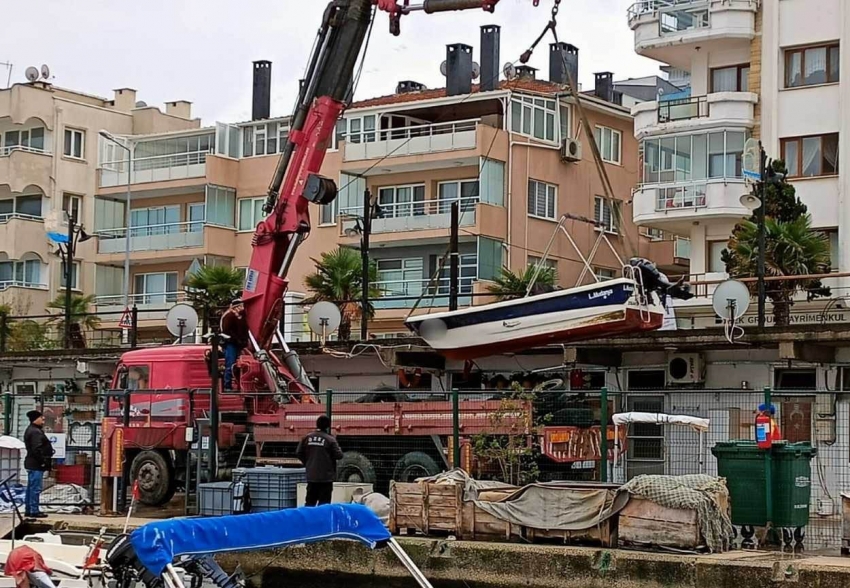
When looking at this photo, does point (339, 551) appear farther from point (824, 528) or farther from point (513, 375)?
point (513, 375)

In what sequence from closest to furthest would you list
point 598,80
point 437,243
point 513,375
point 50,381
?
point 513,375 < point 50,381 < point 437,243 < point 598,80

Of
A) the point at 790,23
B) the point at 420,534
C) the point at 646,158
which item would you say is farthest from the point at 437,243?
the point at 420,534

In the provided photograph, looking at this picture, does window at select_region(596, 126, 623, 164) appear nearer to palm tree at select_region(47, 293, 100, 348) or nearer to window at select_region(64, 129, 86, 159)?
palm tree at select_region(47, 293, 100, 348)

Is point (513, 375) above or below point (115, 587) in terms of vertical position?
above

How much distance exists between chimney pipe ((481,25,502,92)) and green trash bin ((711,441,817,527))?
133 feet

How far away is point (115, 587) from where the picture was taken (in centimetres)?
1573

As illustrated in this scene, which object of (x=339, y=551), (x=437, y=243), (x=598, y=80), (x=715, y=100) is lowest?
(x=339, y=551)

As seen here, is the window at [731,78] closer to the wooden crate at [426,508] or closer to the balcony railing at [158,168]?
the balcony railing at [158,168]

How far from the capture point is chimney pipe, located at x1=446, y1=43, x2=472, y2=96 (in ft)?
190

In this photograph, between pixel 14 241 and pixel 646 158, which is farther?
pixel 14 241

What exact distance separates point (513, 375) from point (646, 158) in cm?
1645

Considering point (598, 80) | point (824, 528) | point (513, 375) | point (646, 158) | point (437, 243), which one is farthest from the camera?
point (598, 80)

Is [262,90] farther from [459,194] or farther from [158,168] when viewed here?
[459,194]

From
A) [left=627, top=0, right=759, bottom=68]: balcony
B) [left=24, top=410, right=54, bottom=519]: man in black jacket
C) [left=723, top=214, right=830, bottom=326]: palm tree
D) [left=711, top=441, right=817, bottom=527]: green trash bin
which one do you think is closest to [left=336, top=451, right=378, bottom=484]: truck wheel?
[left=24, top=410, right=54, bottom=519]: man in black jacket
